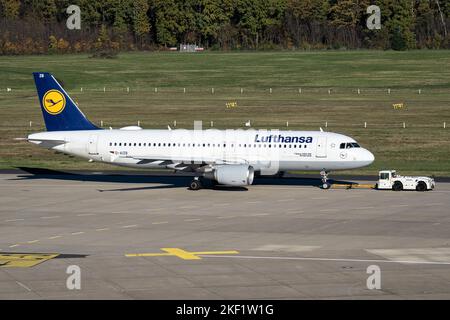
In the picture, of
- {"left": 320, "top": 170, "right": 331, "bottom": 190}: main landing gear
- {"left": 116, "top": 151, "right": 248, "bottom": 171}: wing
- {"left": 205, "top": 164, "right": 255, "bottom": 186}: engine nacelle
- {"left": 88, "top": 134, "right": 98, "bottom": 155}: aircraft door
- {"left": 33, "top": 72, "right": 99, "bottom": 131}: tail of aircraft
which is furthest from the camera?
{"left": 33, "top": 72, "right": 99, "bottom": 131}: tail of aircraft

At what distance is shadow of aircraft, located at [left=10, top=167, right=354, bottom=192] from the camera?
Answer: 74.2 metres

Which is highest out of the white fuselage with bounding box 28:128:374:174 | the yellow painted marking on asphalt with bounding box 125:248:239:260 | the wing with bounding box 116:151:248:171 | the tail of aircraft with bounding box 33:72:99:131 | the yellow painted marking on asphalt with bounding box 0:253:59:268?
the tail of aircraft with bounding box 33:72:99:131

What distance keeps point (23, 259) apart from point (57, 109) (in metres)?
29.7

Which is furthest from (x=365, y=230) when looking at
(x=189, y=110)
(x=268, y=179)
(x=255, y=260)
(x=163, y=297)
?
(x=189, y=110)

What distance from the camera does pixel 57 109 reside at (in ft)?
245

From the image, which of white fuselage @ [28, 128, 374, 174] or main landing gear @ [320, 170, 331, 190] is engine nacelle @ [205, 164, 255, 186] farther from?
main landing gear @ [320, 170, 331, 190]

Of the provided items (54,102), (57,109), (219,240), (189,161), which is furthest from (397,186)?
(54,102)

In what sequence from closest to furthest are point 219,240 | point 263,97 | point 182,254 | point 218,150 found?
point 182,254
point 219,240
point 218,150
point 263,97

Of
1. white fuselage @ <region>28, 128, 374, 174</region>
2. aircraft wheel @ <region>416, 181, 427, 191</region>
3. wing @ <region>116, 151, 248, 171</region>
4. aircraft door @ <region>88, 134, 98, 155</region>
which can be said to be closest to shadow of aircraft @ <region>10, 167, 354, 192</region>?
wing @ <region>116, 151, 248, 171</region>

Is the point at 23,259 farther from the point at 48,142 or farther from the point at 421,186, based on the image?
the point at 421,186

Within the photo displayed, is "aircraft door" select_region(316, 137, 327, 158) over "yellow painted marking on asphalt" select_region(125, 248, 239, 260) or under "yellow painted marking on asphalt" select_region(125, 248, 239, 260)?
over

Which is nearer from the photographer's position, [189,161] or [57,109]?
[189,161]

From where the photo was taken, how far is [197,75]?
17775 cm
